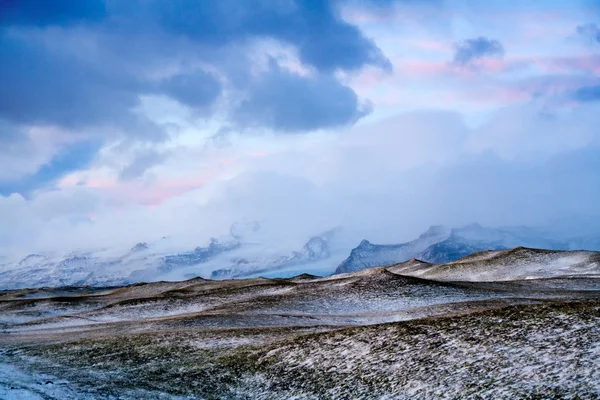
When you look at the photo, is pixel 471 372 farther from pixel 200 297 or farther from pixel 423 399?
pixel 200 297

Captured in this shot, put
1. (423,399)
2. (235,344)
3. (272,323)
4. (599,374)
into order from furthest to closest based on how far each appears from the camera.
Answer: (272,323)
(235,344)
(423,399)
(599,374)

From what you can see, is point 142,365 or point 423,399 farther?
point 142,365

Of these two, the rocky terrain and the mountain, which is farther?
the mountain

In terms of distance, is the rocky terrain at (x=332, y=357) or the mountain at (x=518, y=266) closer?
the rocky terrain at (x=332, y=357)

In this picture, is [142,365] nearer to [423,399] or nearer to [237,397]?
[237,397]

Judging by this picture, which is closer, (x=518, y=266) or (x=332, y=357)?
(x=332, y=357)

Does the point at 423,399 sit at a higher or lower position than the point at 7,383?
lower

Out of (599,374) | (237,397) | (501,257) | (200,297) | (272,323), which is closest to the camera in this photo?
(599,374)

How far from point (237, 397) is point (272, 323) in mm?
21644

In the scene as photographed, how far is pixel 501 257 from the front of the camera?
104250 millimetres

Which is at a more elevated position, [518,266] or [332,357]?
[518,266]

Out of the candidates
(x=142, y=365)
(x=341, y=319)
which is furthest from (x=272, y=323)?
(x=142, y=365)

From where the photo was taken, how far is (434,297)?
202ft

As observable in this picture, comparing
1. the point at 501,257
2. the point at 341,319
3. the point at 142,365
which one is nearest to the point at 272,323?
the point at 341,319
